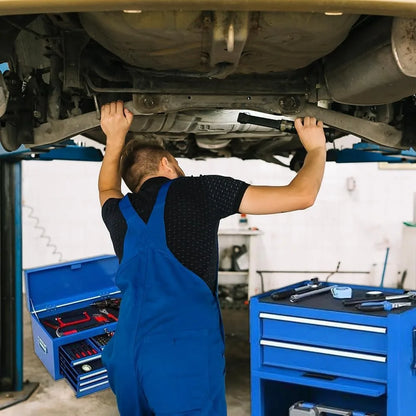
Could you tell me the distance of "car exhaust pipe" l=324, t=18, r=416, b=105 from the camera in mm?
1182

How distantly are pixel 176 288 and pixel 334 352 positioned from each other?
3.12ft

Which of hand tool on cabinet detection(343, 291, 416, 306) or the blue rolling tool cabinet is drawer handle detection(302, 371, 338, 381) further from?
hand tool on cabinet detection(343, 291, 416, 306)

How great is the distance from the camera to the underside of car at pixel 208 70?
3.82 feet

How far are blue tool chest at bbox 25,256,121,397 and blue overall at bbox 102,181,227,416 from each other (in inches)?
67.0

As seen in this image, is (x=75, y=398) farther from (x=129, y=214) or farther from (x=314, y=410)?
(x=129, y=214)

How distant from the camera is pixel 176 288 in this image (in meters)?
1.30

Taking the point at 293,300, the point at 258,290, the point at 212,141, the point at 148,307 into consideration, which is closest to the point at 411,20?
the point at 148,307

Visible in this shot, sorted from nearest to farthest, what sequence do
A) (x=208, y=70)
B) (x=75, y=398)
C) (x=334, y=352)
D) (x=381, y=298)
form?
(x=208, y=70)
(x=334, y=352)
(x=381, y=298)
(x=75, y=398)

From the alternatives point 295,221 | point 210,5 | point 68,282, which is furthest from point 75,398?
point 295,221

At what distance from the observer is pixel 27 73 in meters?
1.87

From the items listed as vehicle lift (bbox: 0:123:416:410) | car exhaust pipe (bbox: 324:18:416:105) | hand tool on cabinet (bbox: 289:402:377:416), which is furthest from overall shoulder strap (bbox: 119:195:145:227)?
vehicle lift (bbox: 0:123:416:410)

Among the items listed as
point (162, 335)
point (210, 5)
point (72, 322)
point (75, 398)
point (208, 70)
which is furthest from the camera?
point (72, 322)

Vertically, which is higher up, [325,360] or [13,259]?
[13,259]

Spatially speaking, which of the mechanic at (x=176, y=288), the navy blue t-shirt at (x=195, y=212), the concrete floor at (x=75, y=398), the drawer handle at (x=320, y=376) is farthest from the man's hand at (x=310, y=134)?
the concrete floor at (x=75, y=398)
